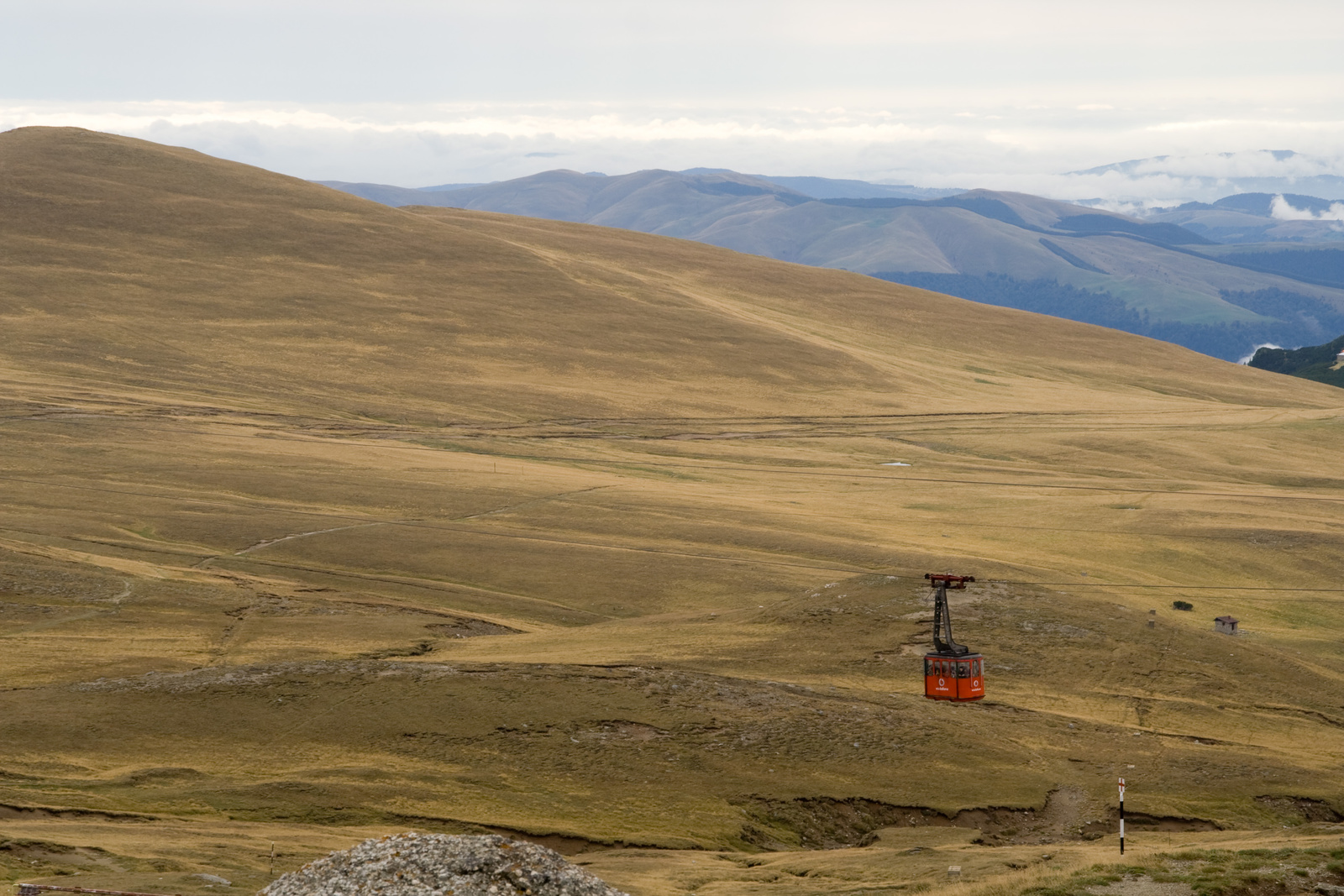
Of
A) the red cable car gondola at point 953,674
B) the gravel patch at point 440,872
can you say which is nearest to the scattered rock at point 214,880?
the gravel patch at point 440,872

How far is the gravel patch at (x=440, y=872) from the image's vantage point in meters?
23.5

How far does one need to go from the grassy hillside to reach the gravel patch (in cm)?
489

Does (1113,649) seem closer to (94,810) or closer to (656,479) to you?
(94,810)

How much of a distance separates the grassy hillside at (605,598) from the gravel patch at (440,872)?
4.89 metres

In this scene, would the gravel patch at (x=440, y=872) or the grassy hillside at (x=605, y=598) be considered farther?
the grassy hillside at (x=605, y=598)

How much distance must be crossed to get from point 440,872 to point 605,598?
160 ft

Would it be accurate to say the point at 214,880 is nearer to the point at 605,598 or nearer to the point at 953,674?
the point at 953,674

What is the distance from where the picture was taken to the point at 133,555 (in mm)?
75000

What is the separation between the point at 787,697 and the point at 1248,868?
20.7 meters

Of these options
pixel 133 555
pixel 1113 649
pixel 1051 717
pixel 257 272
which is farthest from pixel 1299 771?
pixel 257 272

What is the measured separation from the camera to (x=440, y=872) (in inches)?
938

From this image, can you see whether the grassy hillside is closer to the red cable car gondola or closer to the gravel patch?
the red cable car gondola

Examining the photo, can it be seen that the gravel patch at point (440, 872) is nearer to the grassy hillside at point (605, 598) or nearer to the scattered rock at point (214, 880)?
the scattered rock at point (214, 880)

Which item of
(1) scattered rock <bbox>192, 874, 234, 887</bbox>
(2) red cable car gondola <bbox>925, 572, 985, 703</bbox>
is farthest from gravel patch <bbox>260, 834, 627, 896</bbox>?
(2) red cable car gondola <bbox>925, 572, 985, 703</bbox>
